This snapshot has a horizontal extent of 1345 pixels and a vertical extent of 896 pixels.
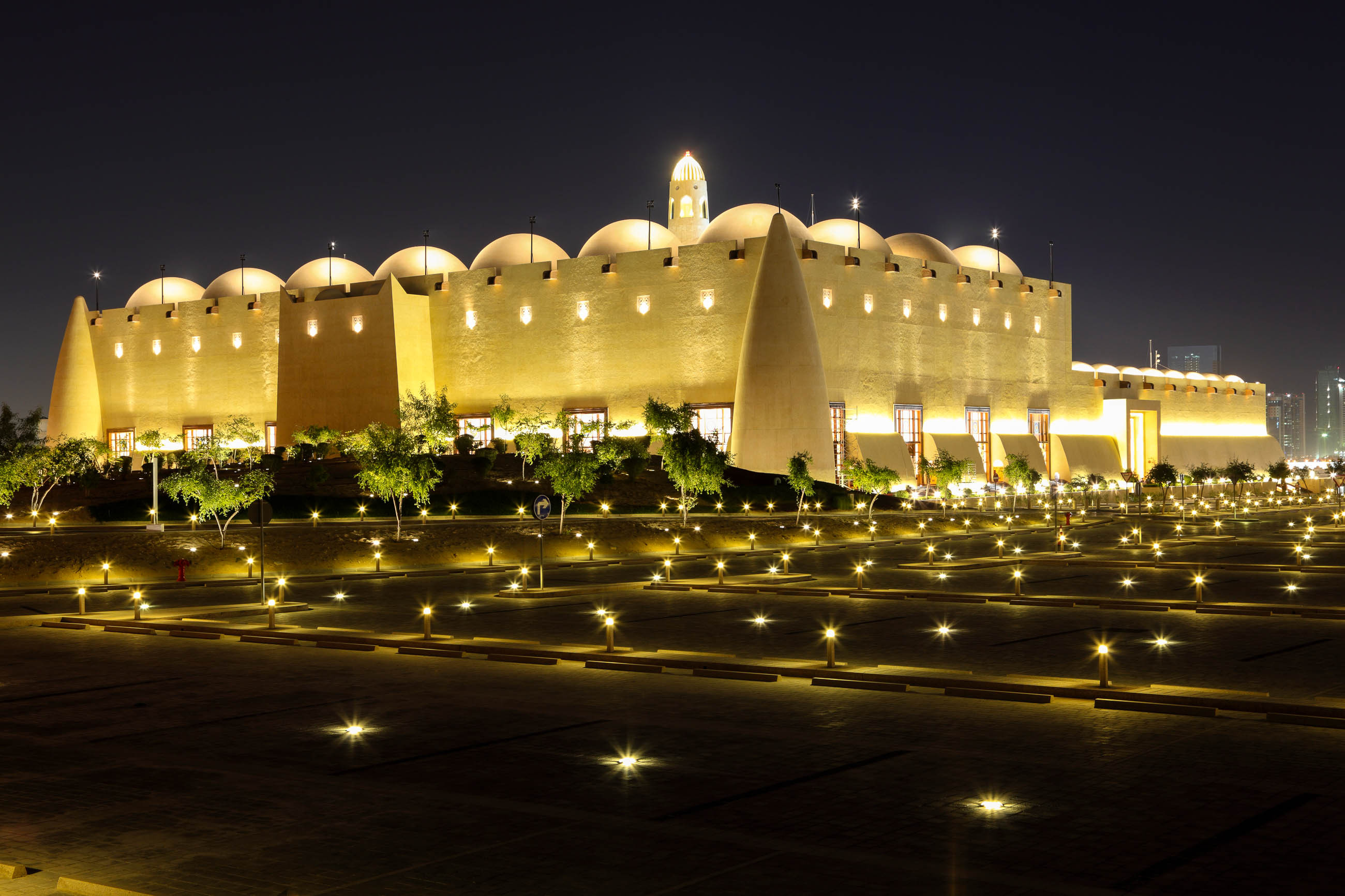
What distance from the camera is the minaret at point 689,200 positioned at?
75.1m

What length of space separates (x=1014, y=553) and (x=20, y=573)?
20.9m

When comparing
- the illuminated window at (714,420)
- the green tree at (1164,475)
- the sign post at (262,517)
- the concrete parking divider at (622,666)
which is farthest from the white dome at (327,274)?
the concrete parking divider at (622,666)

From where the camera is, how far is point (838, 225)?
63.7 metres

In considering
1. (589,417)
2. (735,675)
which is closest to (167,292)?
(589,417)

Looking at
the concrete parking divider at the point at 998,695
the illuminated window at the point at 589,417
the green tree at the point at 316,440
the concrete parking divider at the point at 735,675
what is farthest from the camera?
the illuminated window at the point at 589,417

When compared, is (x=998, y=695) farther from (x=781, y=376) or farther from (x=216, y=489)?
(x=781, y=376)

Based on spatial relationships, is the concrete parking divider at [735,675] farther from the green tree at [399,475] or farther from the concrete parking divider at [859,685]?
the green tree at [399,475]

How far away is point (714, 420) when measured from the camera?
5747 cm

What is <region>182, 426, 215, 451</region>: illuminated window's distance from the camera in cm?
7238

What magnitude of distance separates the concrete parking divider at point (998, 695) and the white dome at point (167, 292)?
2846 inches

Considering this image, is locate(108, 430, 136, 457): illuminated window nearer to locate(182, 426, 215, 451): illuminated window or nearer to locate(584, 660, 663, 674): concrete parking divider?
locate(182, 426, 215, 451): illuminated window

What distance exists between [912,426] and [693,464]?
29.3 m

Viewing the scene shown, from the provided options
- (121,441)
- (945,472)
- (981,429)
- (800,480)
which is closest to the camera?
(800,480)

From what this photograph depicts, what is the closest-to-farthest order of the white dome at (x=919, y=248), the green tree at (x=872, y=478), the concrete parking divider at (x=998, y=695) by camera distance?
1. the concrete parking divider at (x=998, y=695)
2. the green tree at (x=872, y=478)
3. the white dome at (x=919, y=248)
